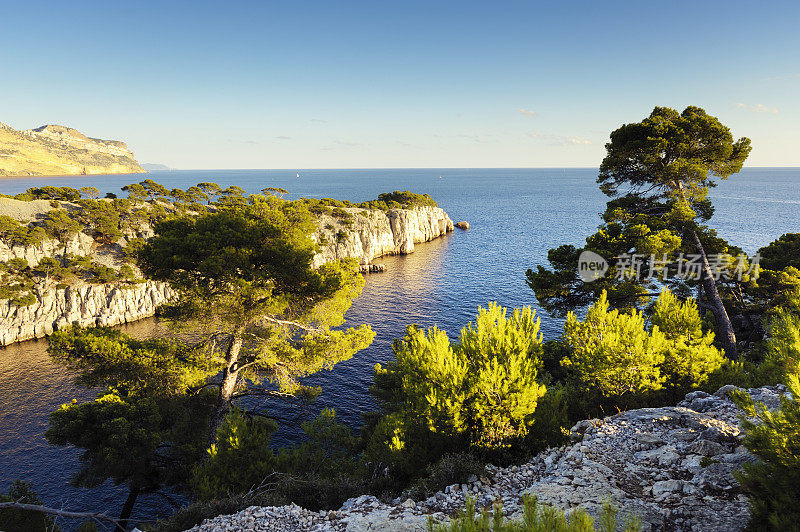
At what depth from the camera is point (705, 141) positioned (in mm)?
22297

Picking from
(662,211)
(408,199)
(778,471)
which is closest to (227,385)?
(778,471)

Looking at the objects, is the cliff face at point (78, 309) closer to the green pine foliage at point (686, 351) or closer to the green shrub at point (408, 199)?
the green pine foliage at point (686, 351)

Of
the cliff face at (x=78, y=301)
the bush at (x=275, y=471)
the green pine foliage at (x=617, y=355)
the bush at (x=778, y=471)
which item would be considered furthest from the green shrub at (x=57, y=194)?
the bush at (x=778, y=471)

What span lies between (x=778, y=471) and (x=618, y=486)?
369 centimetres

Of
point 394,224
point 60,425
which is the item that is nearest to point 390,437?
point 60,425

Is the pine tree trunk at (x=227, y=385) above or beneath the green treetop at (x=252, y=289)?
beneath

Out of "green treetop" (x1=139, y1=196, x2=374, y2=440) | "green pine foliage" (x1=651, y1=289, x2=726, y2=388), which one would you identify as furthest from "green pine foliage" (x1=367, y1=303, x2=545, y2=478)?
"green pine foliage" (x1=651, y1=289, x2=726, y2=388)

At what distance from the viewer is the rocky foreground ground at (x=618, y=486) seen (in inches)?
328

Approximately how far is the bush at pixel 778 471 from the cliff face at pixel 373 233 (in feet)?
202

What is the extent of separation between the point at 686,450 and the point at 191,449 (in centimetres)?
1951

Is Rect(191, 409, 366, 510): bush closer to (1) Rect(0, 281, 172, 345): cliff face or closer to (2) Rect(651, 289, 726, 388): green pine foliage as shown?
(2) Rect(651, 289, 726, 388): green pine foliage

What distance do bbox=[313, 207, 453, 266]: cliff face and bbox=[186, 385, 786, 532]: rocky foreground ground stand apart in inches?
2247

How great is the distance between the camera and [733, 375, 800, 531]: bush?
21.1 ft

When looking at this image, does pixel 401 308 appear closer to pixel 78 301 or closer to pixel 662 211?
pixel 662 211
